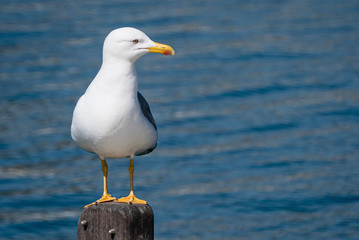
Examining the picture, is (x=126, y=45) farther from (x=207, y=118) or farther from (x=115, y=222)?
(x=207, y=118)

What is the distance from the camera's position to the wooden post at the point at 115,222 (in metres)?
5.54

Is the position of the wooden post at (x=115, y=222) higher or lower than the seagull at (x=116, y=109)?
lower

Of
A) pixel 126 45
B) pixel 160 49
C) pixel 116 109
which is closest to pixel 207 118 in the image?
pixel 160 49

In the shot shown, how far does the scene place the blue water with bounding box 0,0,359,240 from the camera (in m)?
15.1

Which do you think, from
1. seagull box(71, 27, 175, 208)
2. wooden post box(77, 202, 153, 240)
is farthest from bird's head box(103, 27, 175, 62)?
wooden post box(77, 202, 153, 240)

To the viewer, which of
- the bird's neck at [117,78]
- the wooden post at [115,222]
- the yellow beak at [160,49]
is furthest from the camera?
the yellow beak at [160,49]

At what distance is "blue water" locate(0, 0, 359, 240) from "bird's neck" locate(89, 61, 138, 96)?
8.47 m

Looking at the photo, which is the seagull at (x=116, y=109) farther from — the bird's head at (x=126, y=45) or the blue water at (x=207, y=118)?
the blue water at (x=207, y=118)

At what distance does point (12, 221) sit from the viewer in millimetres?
15125

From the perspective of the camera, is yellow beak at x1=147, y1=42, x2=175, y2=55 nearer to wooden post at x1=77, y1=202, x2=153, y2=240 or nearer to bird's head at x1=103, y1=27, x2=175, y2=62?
bird's head at x1=103, y1=27, x2=175, y2=62

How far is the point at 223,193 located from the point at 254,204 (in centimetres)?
72

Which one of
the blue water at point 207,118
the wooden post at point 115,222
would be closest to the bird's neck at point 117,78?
the wooden post at point 115,222

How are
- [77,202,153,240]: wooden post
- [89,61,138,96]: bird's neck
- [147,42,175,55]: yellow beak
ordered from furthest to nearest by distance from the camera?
[147,42,175,55]: yellow beak
[89,61,138,96]: bird's neck
[77,202,153,240]: wooden post

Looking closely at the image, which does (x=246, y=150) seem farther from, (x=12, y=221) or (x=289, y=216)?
(x=12, y=221)
